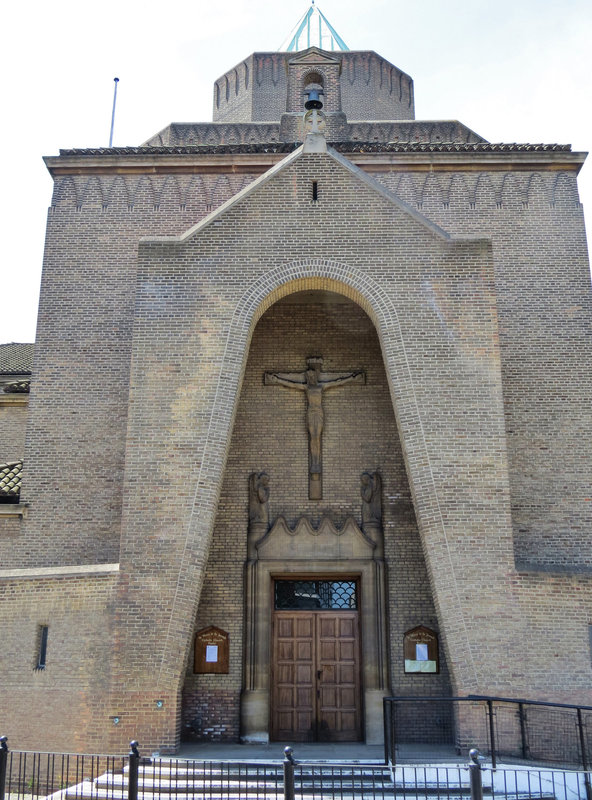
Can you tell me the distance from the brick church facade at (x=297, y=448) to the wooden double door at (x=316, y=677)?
4cm

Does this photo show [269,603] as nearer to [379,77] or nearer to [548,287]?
[548,287]

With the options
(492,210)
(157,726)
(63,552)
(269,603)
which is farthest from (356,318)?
(157,726)

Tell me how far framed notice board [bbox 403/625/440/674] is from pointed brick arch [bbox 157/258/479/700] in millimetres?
2182

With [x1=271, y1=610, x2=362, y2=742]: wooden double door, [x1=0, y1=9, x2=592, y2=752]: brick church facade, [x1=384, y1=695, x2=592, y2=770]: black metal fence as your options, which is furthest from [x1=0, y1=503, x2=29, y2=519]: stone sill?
[x1=384, y1=695, x2=592, y2=770]: black metal fence

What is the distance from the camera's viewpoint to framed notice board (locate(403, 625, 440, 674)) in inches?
573

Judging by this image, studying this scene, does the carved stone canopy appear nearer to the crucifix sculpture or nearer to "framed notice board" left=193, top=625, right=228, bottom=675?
the crucifix sculpture

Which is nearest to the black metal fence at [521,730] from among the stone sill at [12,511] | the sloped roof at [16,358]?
the stone sill at [12,511]

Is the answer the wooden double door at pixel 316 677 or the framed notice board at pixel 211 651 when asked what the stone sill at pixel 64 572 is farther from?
the wooden double door at pixel 316 677

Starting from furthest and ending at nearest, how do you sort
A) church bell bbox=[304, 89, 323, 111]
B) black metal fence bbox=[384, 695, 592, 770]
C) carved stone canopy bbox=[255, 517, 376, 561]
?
church bell bbox=[304, 89, 323, 111]
carved stone canopy bbox=[255, 517, 376, 561]
black metal fence bbox=[384, 695, 592, 770]

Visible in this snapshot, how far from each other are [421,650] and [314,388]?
5510 mm

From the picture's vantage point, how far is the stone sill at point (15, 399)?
1989cm

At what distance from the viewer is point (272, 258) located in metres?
14.7

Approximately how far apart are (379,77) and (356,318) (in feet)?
47.1

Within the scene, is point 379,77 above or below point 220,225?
above
